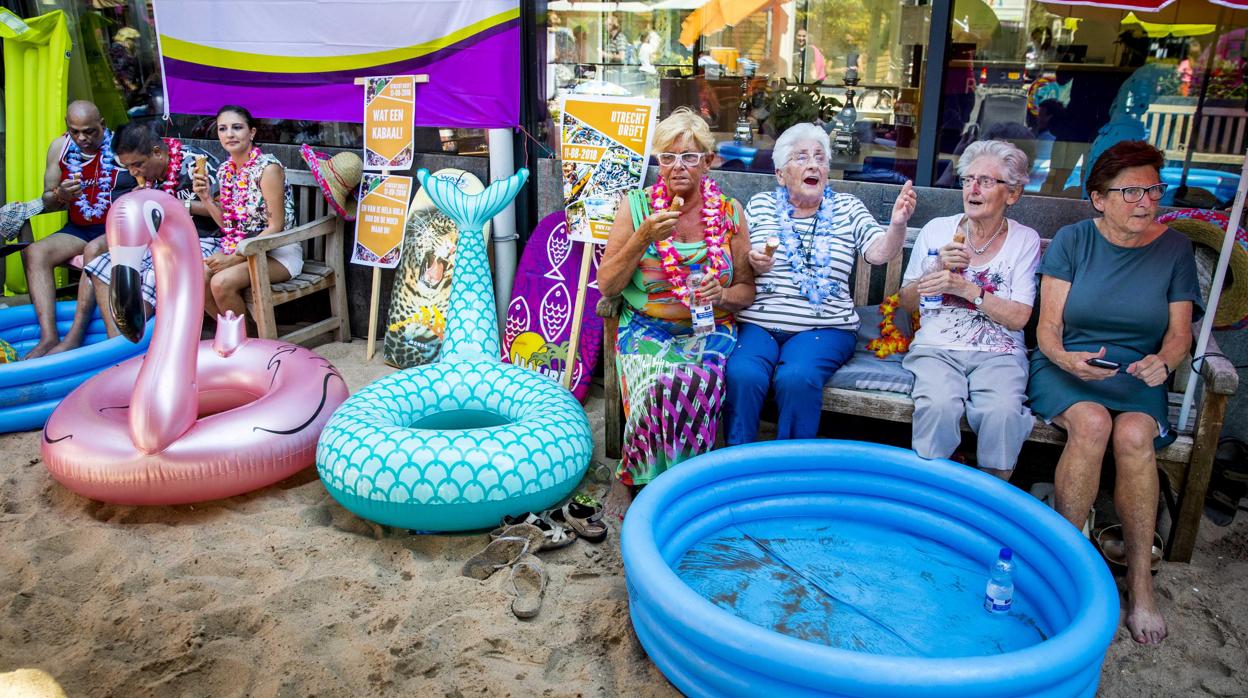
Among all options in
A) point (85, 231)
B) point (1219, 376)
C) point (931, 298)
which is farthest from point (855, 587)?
point (85, 231)

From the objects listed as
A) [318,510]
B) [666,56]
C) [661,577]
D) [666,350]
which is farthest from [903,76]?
[318,510]

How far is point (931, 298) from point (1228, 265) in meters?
1.11

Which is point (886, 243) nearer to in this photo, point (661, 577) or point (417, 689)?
point (661, 577)

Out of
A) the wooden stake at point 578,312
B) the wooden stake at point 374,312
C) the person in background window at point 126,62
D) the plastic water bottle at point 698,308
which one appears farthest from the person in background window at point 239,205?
the plastic water bottle at point 698,308

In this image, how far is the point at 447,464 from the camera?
330cm

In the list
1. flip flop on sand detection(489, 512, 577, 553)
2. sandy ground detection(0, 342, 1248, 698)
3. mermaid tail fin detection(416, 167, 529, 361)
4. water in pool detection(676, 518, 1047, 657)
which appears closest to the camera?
sandy ground detection(0, 342, 1248, 698)

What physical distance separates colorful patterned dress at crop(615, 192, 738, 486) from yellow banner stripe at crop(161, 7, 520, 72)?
1.96 metres

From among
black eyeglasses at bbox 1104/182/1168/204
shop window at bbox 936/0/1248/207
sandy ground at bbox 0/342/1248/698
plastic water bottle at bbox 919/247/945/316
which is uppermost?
shop window at bbox 936/0/1248/207

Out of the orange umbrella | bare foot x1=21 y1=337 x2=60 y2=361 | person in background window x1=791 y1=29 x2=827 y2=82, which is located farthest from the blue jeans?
bare foot x1=21 y1=337 x2=60 y2=361

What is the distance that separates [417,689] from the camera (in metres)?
2.67

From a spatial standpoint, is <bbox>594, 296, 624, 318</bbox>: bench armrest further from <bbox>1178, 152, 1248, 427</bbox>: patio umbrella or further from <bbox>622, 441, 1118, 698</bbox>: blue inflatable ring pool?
<bbox>1178, 152, 1248, 427</bbox>: patio umbrella

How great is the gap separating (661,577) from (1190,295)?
85.0 inches

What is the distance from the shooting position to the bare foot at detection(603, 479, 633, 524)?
3672 mm

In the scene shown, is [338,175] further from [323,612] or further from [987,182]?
[987,182]
